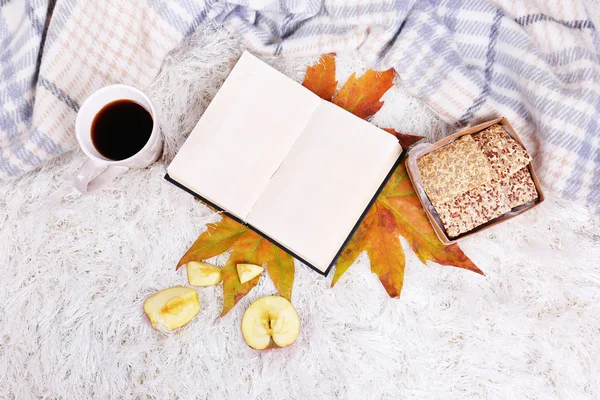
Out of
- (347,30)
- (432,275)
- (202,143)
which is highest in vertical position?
(347,30)

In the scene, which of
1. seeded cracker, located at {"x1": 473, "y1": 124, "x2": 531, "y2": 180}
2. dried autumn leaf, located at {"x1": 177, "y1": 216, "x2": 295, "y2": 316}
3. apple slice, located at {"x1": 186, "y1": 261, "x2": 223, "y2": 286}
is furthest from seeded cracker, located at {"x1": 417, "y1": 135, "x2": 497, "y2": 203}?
apple slice, located at {"x1": 186, "y1": 261, "x2": 223, "y2": 286}

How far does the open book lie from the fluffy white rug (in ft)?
0.24

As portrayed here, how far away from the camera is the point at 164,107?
2.39ft

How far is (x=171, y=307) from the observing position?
71cm

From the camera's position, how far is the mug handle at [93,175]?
604 millimetres

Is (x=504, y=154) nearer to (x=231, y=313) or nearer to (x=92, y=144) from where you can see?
(x=231, y=313)

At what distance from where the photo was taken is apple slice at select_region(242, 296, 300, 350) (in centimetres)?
71

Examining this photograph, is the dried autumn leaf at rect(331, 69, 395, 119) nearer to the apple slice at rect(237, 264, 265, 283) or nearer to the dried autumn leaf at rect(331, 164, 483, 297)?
the dried autumn leaf at rect(331, 164, 483, 297)

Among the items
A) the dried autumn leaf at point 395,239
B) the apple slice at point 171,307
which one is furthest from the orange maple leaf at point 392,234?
the apple slice at point 171,307

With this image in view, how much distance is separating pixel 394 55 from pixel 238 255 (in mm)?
444

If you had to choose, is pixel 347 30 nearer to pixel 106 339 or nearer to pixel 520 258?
pixel 520 258

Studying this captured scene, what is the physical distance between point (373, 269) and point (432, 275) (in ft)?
0.35

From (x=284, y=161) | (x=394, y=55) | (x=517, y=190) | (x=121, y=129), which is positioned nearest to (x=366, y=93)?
(x=394, y=55)

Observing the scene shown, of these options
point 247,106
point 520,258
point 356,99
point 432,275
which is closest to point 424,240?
point 432,275
